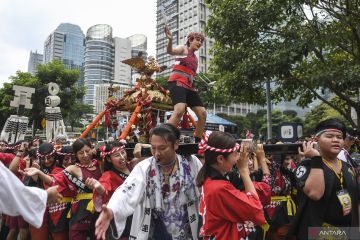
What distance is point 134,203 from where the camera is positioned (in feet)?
9.40

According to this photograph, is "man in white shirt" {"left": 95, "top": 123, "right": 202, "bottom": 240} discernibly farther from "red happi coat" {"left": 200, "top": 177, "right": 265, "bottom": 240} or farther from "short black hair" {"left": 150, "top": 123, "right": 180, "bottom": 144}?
"red happi coat" {"left": 200, "top": 177, "right": 265, "bottom": 240}

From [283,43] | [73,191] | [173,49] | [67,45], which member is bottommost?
[73,191]

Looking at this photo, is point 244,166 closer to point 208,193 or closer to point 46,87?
point 208,193

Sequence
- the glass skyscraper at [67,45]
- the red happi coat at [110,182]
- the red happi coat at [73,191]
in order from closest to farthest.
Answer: the red happi coat at [110,182] → the red happi coat at [73,191] → the glass skyscraper at [67,45]

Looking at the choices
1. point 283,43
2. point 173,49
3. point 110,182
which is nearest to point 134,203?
point 110,182

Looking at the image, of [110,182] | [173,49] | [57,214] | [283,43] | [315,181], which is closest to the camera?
[315,181]

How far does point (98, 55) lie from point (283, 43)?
77.9 meters

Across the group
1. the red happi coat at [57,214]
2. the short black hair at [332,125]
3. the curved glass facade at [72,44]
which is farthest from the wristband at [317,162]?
the curved glass facade at [72,44]

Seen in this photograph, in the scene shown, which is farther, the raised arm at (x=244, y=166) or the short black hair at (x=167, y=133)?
the short black hair at (x=167, y=133)

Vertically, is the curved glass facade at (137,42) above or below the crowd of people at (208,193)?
above

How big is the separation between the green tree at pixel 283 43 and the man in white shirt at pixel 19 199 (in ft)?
24.8

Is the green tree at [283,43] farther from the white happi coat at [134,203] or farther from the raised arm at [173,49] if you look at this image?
the white happi coat at [134,203]

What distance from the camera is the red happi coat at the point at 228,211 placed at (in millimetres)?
2611

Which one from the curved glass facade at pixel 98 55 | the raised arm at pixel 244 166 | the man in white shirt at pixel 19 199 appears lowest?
the man in white shirt at pixel 19 199
